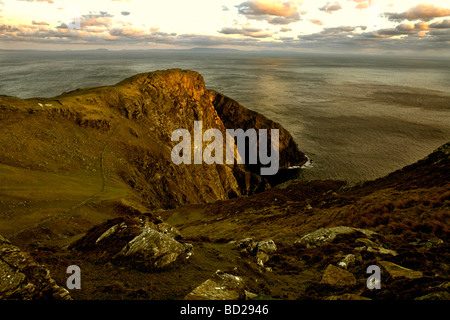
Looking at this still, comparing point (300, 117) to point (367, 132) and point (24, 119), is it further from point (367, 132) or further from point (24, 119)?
point (24, 119)

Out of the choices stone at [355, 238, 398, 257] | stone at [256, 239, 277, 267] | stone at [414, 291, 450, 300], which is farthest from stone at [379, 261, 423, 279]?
stone at [256, 239, 277, 267]

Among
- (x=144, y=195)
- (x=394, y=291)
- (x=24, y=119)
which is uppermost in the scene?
(x=24, y=119)

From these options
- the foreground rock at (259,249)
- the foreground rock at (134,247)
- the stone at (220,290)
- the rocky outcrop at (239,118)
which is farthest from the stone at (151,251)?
the rocky outcrop at (239,118)

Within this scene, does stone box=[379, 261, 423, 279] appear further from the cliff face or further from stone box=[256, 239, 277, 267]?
the cliff face

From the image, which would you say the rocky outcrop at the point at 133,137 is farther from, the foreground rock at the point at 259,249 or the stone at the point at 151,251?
the foreground rock at the point at 259,249

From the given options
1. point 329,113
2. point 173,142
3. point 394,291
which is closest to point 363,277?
point 394,291

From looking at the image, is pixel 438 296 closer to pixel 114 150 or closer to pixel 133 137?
pixel 114 150
